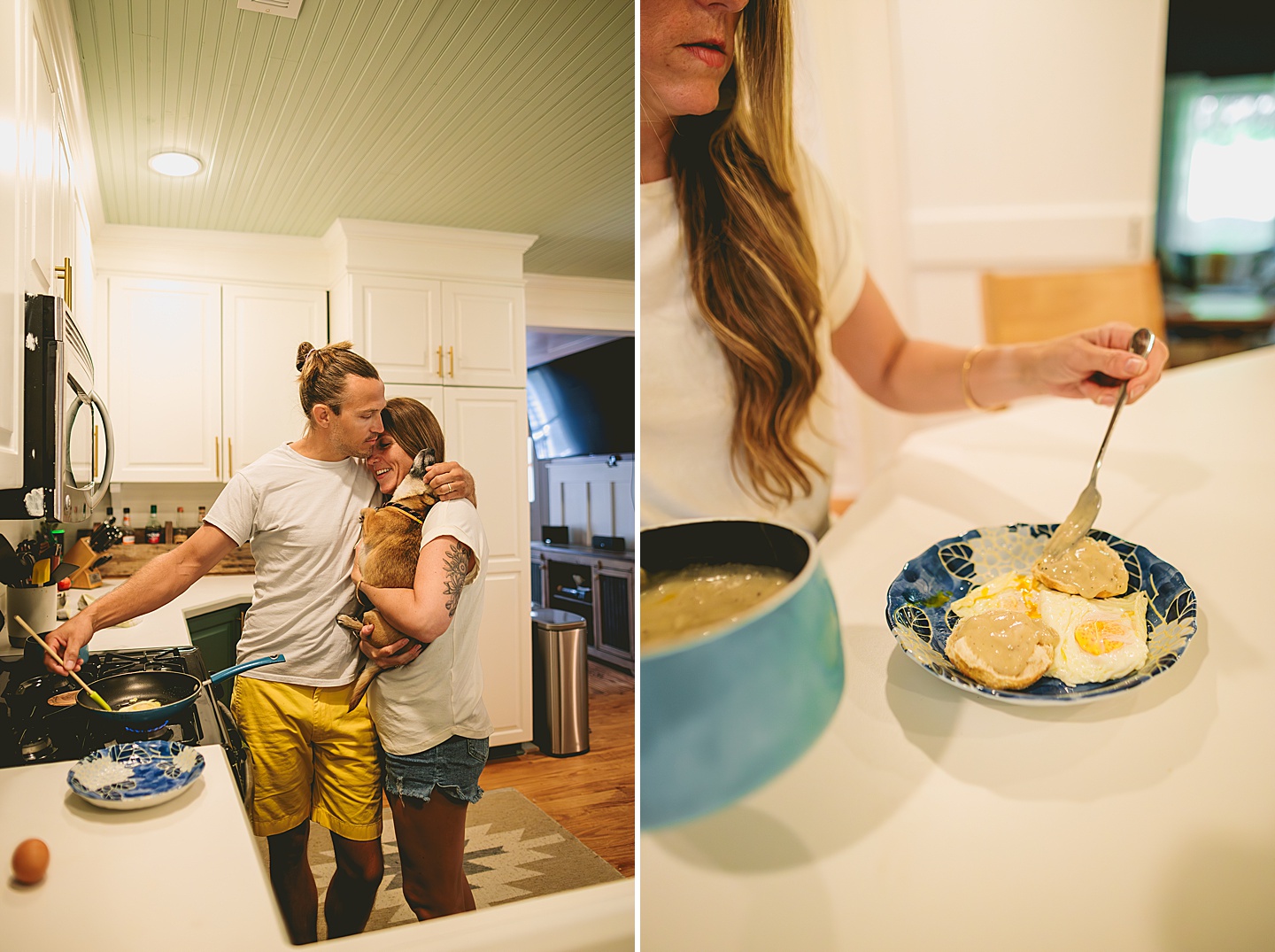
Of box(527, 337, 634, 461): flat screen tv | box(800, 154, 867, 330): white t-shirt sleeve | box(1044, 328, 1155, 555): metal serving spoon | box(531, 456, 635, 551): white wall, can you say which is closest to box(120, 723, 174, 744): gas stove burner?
box(800, 154, 867, 330): white t-shirt sleeve

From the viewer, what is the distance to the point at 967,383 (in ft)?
2.37

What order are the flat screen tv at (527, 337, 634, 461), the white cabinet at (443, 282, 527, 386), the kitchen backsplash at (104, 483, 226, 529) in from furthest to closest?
the flat screen tv at (527, 337, 634, 461) < the white cabinet at (443, 282, 527, 386) < the kitchen backsplash at (104, 483, 226, 529)

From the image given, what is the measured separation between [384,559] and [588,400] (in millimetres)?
1645

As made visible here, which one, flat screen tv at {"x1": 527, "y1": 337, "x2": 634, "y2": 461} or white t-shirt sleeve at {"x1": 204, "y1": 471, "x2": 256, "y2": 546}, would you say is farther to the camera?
flat screen tv at {"x1": 527, "y1": 337, "x2": 634, "y2": 461}

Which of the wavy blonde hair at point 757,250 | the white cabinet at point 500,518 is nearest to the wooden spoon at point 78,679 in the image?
the white cabinet at point 500,518

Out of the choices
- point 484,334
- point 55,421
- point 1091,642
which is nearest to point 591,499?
point 484,334

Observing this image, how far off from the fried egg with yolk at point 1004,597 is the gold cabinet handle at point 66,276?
0.96m

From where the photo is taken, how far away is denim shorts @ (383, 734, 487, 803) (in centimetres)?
94

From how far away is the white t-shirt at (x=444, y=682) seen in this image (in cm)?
93

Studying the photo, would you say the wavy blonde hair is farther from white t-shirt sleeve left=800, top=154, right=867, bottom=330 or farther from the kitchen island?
the kitchen island

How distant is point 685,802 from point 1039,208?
70 cm

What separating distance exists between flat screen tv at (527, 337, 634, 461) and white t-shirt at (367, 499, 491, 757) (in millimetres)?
858

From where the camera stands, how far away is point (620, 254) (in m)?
1.31

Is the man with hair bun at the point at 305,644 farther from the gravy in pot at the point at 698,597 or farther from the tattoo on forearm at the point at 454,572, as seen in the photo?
the gravy in pot at the point at 698,597
